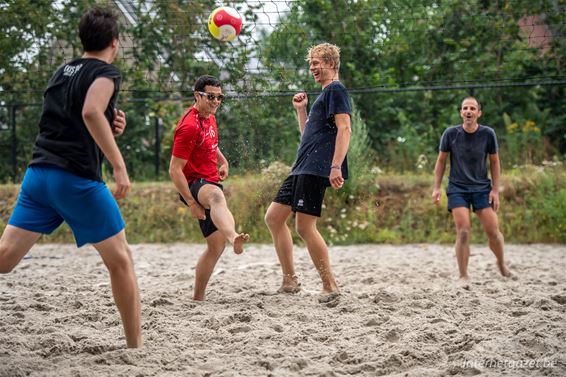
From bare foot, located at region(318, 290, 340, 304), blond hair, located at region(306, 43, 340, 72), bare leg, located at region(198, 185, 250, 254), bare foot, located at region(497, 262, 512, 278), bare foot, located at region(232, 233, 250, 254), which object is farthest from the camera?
bare foot, located at region(497, 262, 512, 278)

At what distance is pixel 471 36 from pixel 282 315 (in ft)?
27.1

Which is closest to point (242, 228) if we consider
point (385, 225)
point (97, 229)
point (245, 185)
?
point (245, 185)

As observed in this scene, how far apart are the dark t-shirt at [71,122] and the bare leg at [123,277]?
345 mm

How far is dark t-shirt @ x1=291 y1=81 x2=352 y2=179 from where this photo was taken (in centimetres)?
559

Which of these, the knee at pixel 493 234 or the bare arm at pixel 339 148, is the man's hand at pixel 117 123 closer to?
the bare arm at pixel 339 148

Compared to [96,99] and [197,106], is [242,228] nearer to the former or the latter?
[197,106]

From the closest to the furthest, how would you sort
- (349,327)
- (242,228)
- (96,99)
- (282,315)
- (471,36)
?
1. (96,99)
2. (349,327)
3. (282,315)
4. (242,228)
5. (471,36)

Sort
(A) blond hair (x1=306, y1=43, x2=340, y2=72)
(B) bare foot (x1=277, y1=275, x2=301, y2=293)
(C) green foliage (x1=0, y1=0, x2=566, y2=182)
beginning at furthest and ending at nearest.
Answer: (C) green foliage (x1=0, y1=0, x2=566, y2=182) → (B) bare foot (x1=277, y1=275, x2=301, y2=293) → (A) blond hair (x1=306, y1=43, x2=340, y2=72)

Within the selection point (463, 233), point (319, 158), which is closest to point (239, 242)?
→ point (319, 158)

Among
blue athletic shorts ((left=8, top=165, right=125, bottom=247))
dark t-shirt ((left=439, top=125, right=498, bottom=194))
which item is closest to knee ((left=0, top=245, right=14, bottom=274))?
blue athletic shorts ((left=8, top=165, right=125, bottom=247))

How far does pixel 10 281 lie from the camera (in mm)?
6699

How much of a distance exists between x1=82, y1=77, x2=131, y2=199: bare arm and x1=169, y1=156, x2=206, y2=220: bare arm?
160 cm

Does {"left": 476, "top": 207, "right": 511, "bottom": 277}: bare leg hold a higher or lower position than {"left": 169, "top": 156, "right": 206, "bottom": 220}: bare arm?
lower

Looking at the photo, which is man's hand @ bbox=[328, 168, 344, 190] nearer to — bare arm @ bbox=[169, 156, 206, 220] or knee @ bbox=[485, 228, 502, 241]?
bare arm @ bbox=[169, 156, 206, 220]
